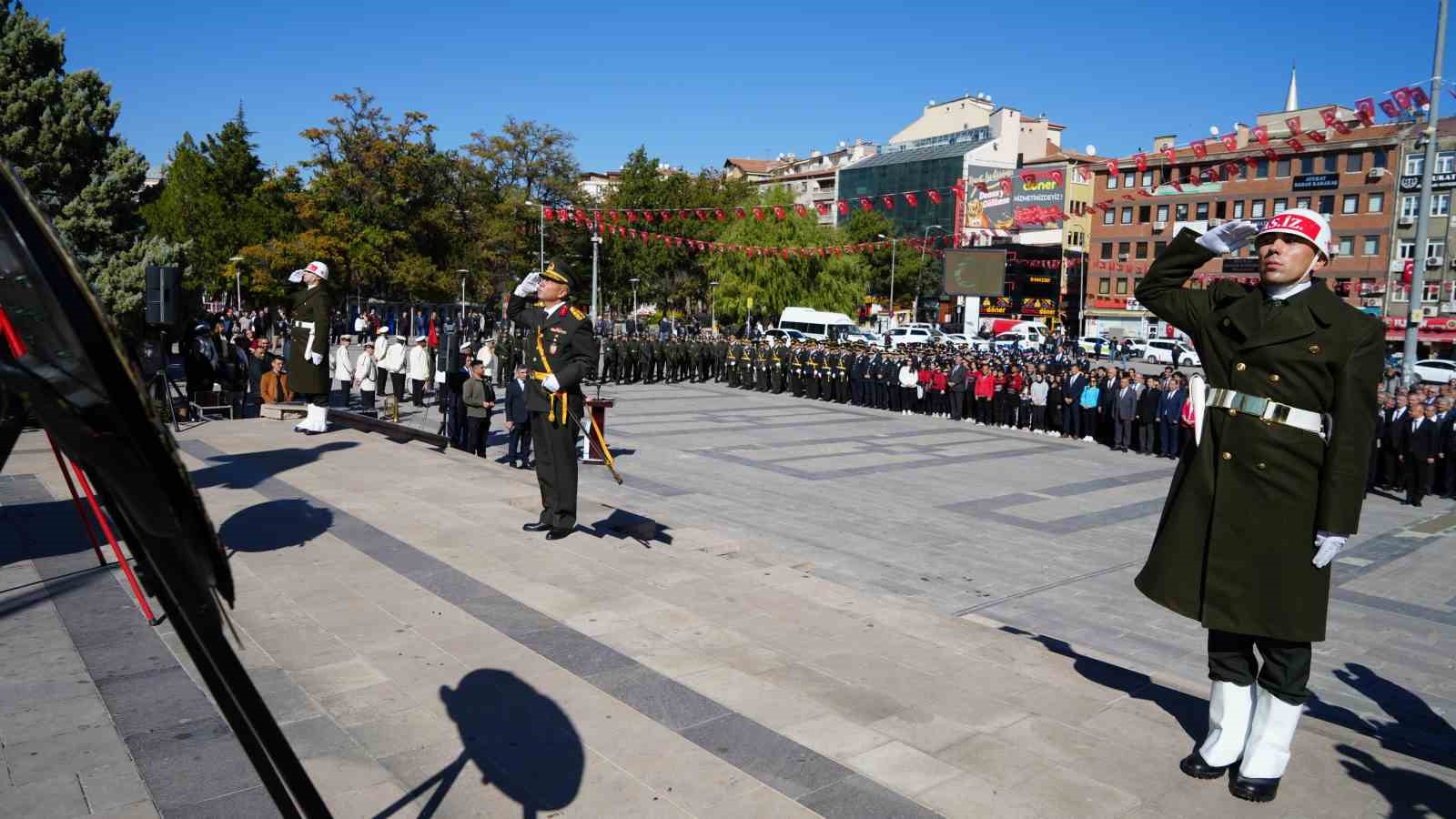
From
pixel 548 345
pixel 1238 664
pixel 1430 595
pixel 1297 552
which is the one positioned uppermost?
pixel 548 345

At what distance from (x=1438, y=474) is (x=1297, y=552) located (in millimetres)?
15942

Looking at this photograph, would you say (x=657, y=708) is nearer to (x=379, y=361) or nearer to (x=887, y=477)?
(x=887, y=477)

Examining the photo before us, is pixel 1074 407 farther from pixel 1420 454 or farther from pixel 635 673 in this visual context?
pixel 635 673

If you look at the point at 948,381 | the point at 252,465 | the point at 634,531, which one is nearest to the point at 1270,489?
the point at 634,531

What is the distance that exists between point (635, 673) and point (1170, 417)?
1672cm

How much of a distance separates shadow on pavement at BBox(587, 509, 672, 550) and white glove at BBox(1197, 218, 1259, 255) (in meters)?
4.70

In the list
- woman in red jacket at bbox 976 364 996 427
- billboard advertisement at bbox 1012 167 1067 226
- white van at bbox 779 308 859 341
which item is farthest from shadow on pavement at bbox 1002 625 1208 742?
billboard advertisement at bbox 1012 167 1067 226

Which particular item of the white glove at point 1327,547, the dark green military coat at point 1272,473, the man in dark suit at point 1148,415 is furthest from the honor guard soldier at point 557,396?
the man in dark suit at point 1148,415

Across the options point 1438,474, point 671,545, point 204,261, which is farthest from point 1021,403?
point 204,261

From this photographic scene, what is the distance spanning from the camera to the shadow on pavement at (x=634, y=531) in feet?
25.8

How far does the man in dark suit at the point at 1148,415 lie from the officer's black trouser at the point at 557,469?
15060 millimetres

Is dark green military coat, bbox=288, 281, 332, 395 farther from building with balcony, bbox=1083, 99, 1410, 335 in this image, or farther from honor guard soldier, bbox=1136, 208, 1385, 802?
building with balcony, bbox=1083, 99, 1410, 335

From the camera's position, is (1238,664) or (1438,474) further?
(1438,474)

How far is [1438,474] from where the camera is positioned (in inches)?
653
